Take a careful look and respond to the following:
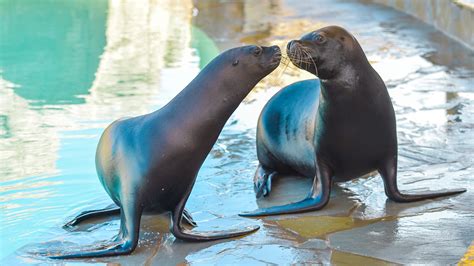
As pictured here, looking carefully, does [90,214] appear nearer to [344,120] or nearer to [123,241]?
[123,241]

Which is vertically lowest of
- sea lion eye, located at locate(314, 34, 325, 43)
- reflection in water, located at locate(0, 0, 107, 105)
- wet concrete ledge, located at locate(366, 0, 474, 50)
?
reflection in water, located at locate(0, 0, 107, 105)

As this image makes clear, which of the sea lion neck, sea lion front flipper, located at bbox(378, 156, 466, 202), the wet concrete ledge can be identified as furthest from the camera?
the wet concrete ledge

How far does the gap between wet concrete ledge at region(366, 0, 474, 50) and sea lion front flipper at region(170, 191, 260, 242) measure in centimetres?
582

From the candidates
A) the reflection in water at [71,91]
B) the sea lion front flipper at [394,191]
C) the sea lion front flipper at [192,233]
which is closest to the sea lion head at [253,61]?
the sea lion front flipper at [192,233]

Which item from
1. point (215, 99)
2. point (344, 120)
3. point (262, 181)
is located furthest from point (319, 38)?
point (262, 181)

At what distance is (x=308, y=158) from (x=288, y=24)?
23.8 ft

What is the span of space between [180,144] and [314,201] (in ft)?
2.79

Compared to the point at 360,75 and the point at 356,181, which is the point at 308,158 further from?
the point at 360,75

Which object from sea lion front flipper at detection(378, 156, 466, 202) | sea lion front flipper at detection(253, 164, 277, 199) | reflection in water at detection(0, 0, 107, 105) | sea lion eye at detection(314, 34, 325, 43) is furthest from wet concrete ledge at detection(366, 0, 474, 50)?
sea lion eye at detection(314, 34, 325, 43)

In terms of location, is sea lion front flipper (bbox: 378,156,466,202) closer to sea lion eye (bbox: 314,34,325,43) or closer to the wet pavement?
the wet pavement

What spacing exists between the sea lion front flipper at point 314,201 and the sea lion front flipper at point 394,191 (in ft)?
0.92

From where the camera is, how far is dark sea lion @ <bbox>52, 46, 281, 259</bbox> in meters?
4.03

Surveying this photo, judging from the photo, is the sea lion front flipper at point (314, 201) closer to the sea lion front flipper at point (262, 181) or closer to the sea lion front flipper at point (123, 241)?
the sea lion front flipper at point (262, 181)

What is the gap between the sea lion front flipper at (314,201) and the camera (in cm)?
442
